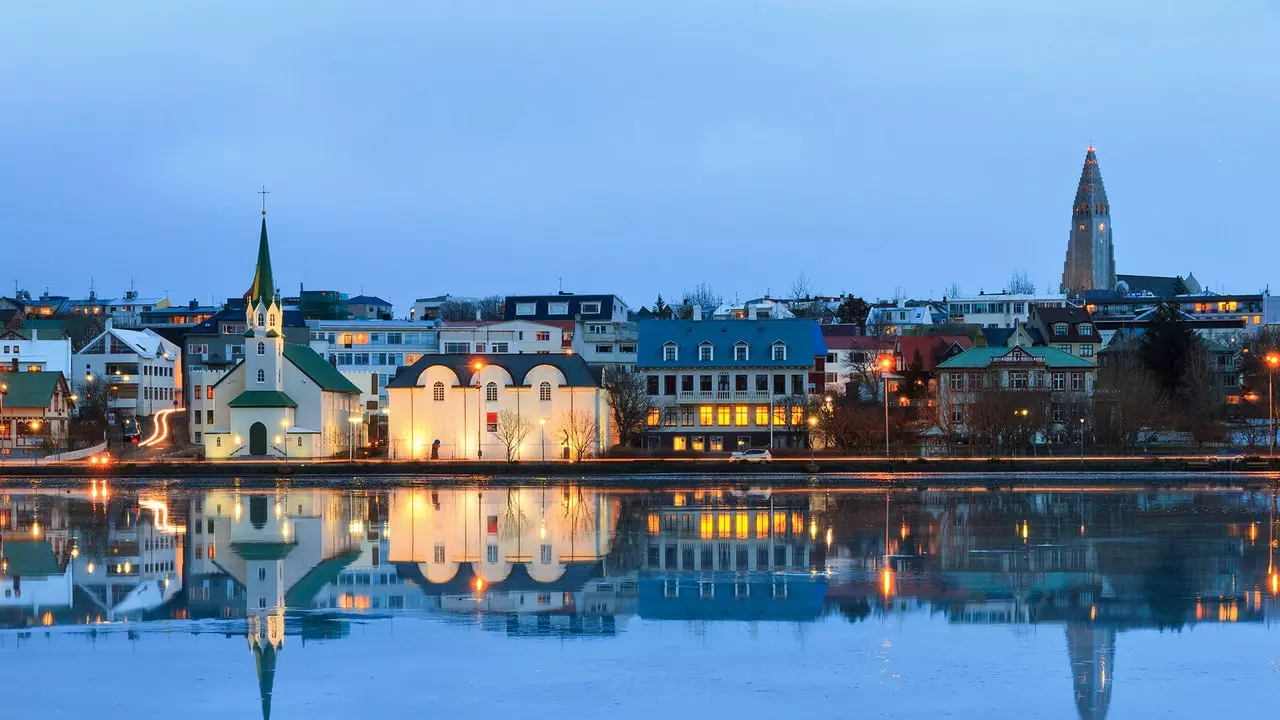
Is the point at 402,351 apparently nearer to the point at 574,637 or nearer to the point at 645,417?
the point at 645,417

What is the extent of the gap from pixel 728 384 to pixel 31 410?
4067 centimetres

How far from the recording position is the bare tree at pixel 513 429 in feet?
241

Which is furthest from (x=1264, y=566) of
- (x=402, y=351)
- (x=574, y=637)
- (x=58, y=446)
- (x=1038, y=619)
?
(x=402, y=351)

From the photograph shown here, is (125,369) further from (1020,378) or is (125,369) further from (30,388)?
(1020,378)

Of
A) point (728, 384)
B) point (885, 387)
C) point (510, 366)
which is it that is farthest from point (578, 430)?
point (885, 387)

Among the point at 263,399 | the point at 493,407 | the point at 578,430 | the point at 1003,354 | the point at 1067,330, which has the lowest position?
the point at 578,430

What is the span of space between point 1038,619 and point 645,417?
57.7 metres

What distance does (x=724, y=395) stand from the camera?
273ft

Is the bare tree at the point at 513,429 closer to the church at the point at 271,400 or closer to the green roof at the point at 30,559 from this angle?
the church at the point at 271,400

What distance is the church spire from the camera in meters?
81.4

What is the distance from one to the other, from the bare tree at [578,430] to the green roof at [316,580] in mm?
39856

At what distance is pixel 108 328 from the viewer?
336ft

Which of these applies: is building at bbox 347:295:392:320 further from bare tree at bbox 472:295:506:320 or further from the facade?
the facade

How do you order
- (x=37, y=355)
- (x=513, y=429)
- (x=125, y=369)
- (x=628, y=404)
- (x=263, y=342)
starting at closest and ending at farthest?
(x=513, y=429) → (x=263, y=342) → (x=628, y=404) → (x=37, y=355) → (x=125, y=369)
